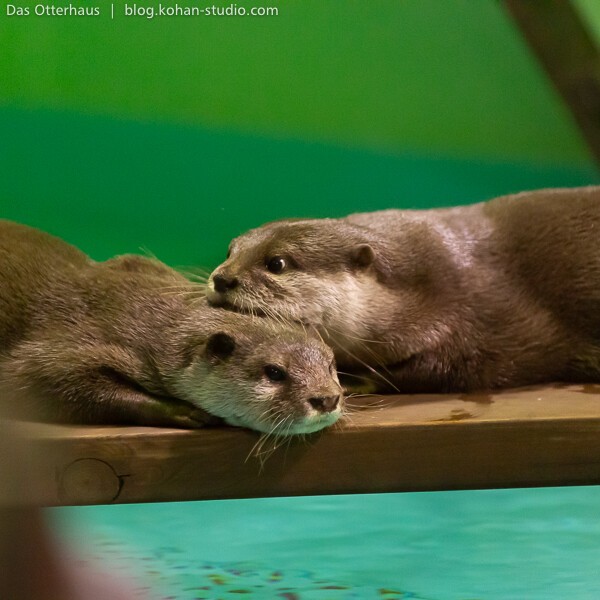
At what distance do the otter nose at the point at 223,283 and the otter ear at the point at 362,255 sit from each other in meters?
0.32

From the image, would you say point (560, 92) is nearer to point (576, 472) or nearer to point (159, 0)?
point (159, 0)

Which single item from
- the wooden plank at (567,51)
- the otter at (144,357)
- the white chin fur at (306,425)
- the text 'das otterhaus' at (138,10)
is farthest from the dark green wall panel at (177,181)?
the white chin fur at (306,425)

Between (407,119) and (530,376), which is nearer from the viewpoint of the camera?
(530,376)

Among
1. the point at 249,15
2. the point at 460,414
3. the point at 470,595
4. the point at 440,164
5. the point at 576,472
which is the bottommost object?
the point at 470,595

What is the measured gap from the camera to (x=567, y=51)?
3.38m

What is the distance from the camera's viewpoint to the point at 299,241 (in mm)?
2377

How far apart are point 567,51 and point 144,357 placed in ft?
6.73

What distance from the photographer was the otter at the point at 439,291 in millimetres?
2333

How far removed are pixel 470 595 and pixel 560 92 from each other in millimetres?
→ 1838

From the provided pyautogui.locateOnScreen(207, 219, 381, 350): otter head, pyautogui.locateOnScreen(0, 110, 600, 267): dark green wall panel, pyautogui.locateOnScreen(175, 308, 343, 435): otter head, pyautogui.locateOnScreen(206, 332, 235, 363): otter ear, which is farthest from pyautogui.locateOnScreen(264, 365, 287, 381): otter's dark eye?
pyautogui.locateOnScreen(0, 110, 600, 267): dark green wall panel

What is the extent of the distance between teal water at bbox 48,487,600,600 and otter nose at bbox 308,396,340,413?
0.95 meters

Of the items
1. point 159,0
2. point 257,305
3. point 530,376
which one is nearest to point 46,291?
point 257,305

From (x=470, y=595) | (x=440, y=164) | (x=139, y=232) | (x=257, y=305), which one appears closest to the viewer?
(x=257, y=305)

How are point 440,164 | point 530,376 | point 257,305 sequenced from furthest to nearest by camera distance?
point 440,164
point 530,376
point 257,305
